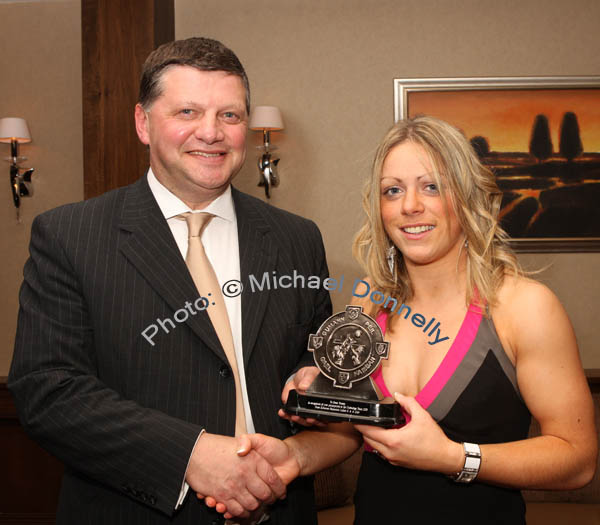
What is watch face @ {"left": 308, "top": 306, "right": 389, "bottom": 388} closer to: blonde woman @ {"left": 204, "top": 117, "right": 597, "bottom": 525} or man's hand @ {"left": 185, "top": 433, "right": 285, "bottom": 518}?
blonde woman @ {"left": 204, "top": 117, "right": 597, "bottom": 525}

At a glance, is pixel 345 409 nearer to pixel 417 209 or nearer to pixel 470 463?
pixel 470 463

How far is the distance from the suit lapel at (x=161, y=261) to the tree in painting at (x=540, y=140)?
3.88 m

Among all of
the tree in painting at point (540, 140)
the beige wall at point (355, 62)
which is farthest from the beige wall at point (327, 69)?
the tree in painting at point (540, 140)

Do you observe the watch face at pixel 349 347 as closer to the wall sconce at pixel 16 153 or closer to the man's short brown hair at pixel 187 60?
the man's short brown hair at pixel 187 60

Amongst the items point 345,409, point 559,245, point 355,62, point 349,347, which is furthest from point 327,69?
point 345,409

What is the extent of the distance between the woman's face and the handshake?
28.1 inches

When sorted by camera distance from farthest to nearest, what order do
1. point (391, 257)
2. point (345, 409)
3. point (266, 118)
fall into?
point (266, 118) → point (391, 257) → point (345, 409)

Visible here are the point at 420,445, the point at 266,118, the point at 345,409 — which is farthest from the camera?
the point at 266,118

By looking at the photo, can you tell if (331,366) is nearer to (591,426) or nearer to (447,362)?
(447,362)

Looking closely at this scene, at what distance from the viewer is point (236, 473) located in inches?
63.5

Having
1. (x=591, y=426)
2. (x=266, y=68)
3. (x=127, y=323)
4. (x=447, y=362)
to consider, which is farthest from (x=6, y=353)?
(x=591, y=426)

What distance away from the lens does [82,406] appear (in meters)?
1.62

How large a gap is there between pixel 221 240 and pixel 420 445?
868 mm

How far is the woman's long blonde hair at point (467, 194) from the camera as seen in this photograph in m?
1.81
